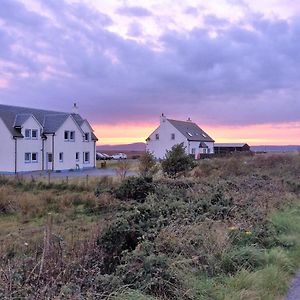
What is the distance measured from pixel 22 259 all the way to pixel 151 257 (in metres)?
1.74

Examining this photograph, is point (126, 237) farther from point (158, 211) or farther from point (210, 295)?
point (210, 295)

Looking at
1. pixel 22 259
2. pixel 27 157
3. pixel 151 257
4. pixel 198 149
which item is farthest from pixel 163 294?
pixel 198 149

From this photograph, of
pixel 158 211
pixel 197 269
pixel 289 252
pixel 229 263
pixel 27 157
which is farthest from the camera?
pixel 27 157

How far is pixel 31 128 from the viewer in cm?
4966

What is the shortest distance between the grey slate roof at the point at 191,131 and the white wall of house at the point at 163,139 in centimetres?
81

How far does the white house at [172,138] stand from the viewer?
76.2 m

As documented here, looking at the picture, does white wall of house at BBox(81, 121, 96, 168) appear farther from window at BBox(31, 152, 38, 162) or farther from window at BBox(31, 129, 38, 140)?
window at BBox(31, 129, 38, 140)

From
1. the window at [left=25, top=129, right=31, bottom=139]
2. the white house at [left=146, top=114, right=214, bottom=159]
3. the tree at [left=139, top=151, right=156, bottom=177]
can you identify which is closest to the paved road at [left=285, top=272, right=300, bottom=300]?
the tree at [left=139, top=151, right=156, bottom=177]

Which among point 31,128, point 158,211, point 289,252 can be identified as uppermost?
point 31,128

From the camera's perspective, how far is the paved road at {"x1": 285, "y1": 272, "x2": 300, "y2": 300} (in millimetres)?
6469

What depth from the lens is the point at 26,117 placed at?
49.3 m

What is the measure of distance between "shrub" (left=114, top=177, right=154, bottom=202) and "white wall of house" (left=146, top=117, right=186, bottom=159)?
57938 millimetres

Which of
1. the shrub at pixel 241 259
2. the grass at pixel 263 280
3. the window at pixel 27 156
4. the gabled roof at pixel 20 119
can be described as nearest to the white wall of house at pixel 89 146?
the window at pixel 27 156

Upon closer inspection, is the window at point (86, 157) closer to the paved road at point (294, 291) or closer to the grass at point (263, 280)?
the grass at point (263, 280)
